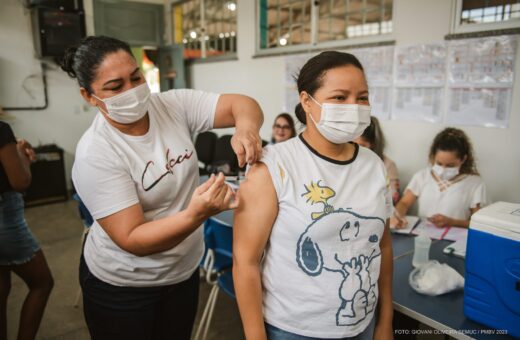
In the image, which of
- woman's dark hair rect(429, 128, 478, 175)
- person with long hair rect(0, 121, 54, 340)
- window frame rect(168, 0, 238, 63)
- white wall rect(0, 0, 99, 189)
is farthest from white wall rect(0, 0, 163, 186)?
woman's dark hair rect(429, 128, 478, 175)

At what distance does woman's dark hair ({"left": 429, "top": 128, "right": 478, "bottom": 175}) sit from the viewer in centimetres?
221

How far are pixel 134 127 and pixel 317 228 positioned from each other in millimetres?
637

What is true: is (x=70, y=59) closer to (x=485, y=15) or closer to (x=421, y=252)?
(x=421, y=252)

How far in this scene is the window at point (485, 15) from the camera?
245cm

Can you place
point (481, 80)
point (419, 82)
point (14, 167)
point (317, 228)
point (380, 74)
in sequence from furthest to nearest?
point (380, 74), point (419, 82), point (481, 80), point (14, 167), point (317, 228)

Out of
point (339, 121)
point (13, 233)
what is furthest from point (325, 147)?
point (13, 233)

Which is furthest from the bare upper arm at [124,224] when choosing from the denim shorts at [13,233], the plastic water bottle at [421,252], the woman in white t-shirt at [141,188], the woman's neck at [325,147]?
the plastic water bottle at [421,252]

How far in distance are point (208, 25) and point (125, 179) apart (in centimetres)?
481

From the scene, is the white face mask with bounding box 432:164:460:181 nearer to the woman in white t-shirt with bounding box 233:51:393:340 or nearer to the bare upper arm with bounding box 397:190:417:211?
the bare upper arm with bounding box 397:190:417:211

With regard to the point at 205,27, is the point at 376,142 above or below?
below

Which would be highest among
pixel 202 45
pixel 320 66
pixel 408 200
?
pixel 202 45

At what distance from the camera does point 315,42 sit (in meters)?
3.76

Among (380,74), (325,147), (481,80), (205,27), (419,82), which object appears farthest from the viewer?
(205,27)

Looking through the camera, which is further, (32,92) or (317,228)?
(32,92)
